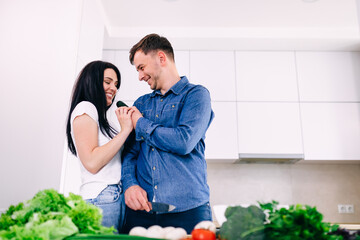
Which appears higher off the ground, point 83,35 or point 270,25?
point 270,25

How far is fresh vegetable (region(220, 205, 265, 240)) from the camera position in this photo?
0.60 meters

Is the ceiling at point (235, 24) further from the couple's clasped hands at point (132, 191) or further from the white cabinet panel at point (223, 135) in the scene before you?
the couple's clasped hands at point (132, 191)

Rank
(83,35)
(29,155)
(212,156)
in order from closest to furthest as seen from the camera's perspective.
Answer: (29,155) < (83,35) < (212,156)

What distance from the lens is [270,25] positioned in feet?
9.19

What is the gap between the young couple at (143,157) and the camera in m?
1.06

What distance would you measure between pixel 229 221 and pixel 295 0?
89.6 inches

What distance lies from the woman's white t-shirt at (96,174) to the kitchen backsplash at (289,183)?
1.99m

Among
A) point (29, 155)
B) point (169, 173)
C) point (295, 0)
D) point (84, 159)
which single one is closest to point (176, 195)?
point (169, 173)

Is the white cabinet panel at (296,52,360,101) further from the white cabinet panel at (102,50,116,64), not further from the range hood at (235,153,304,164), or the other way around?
the white cabinet panel at (102,50,116,64)

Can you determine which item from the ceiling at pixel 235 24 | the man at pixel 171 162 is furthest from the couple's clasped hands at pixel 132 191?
the ceiling at pixel 235 24

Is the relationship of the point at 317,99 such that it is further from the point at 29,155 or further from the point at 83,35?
the point at 29,155

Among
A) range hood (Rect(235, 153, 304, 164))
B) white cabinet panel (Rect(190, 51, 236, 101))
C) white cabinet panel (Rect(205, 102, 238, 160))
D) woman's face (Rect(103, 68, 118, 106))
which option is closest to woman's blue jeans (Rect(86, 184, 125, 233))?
woman's face (Rect(103, 68, 118, 106))

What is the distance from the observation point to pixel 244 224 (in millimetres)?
611

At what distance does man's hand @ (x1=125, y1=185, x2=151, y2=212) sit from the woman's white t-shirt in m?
0.08
